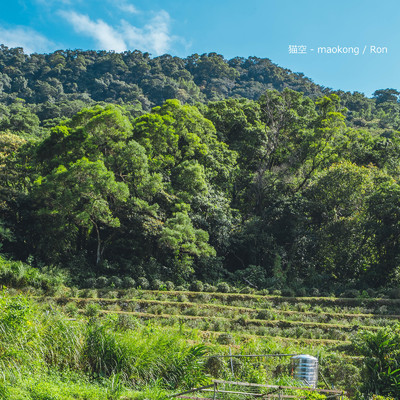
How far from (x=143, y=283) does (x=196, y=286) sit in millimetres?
2308

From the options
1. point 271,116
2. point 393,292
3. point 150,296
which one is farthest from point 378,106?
point 150,296

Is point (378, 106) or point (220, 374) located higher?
point (378, 106)

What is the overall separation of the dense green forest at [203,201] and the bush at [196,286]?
2.47 feet

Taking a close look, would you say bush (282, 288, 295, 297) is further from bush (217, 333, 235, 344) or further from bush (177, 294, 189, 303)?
bush (217, 333, 235, 344)

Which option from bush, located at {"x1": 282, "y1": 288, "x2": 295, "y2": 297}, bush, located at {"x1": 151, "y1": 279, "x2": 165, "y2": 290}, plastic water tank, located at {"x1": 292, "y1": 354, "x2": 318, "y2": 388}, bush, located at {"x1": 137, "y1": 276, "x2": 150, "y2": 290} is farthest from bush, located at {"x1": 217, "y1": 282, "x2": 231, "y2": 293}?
plastic water tank, located at {"x1": 292, "y1": 354, "x2": 318, "y2": 388}

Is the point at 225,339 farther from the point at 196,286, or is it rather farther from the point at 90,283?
the point at 90,283

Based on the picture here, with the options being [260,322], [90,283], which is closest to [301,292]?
[260,322]

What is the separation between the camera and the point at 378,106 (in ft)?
220

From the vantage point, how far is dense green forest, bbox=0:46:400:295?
64.2 feet

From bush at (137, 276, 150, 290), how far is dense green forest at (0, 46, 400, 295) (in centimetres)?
5

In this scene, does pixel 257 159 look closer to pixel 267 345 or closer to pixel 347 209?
pixel 347 209

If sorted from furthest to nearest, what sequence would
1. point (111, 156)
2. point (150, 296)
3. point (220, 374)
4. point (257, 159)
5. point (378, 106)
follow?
point (378, 106) → point (257, 159) → point (111, 156) → point (150, 296) → point (220, 374)

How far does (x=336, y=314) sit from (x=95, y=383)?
11680 millimetres

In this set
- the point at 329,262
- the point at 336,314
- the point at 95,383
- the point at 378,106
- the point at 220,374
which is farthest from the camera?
the point at 378,106
